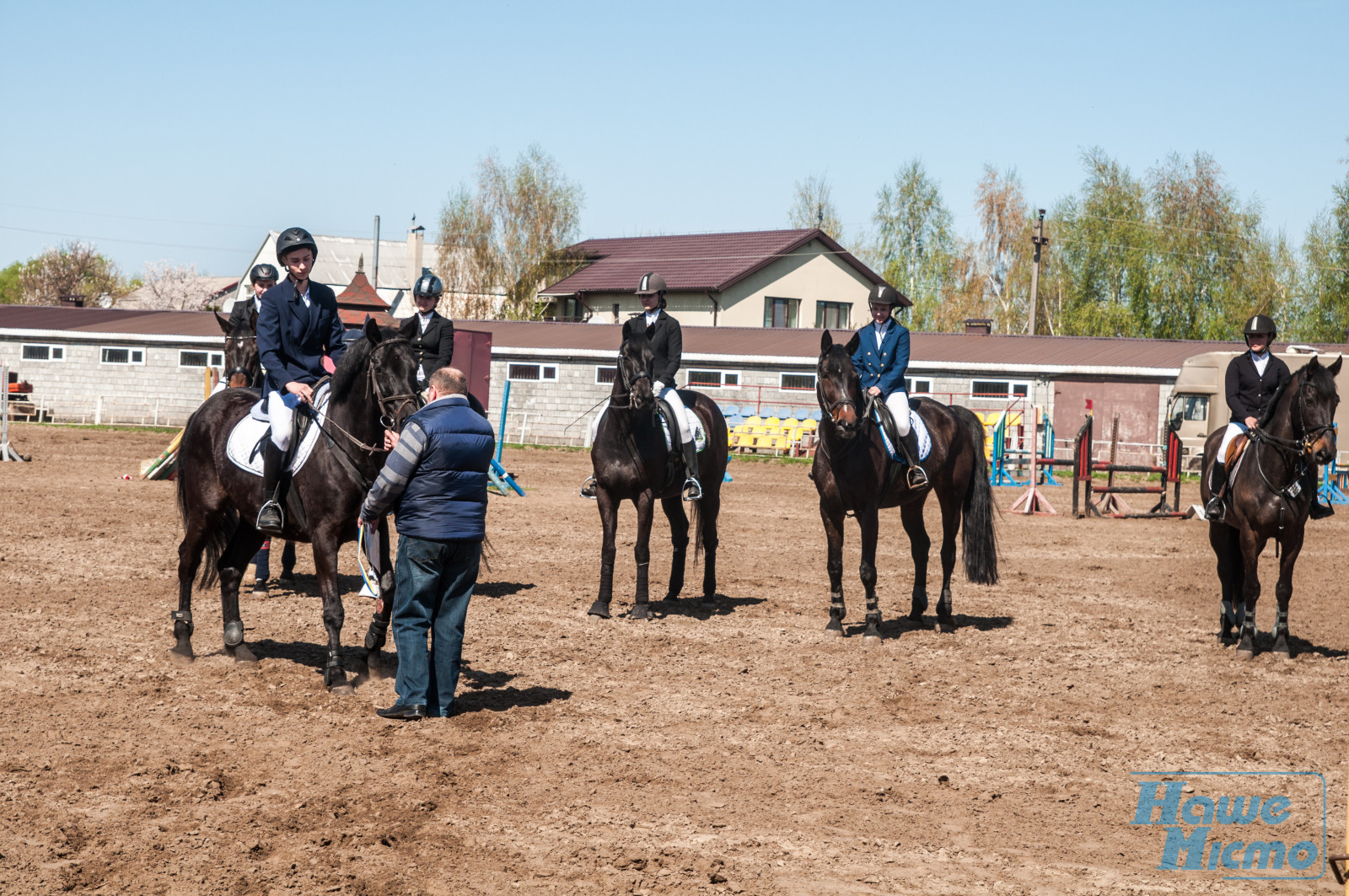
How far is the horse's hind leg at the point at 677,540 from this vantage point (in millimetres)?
11055

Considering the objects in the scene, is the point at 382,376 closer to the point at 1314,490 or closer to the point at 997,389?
the point at 1314,490

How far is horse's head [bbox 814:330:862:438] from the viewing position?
9.15m

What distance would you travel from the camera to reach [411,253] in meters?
57.2

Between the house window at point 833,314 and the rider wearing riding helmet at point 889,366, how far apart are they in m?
42.1

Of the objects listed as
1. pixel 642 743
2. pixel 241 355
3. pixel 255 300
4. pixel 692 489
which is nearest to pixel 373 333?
pixel 642 743

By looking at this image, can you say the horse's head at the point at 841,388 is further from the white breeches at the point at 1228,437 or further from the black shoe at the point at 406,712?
the black shoe at the point at 406,712

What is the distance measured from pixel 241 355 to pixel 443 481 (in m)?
5.99

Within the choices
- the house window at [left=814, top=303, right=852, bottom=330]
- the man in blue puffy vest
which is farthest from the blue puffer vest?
the house window at [left=814, top=303, right=852, bottom=330]

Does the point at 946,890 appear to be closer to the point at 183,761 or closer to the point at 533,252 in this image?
the point at 183,761

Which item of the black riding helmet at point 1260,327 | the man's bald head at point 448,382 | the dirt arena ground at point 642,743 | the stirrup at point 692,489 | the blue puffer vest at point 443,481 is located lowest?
the dirt arena ground at point 642,743

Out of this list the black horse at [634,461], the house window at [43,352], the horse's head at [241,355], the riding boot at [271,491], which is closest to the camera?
the riding boot at [271,491]

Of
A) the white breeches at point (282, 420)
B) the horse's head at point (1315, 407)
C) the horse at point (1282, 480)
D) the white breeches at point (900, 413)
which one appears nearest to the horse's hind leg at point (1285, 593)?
the horse at point (1282, 480)

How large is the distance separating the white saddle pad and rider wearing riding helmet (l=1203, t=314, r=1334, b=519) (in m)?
6.79

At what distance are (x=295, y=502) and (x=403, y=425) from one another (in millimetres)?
1297
